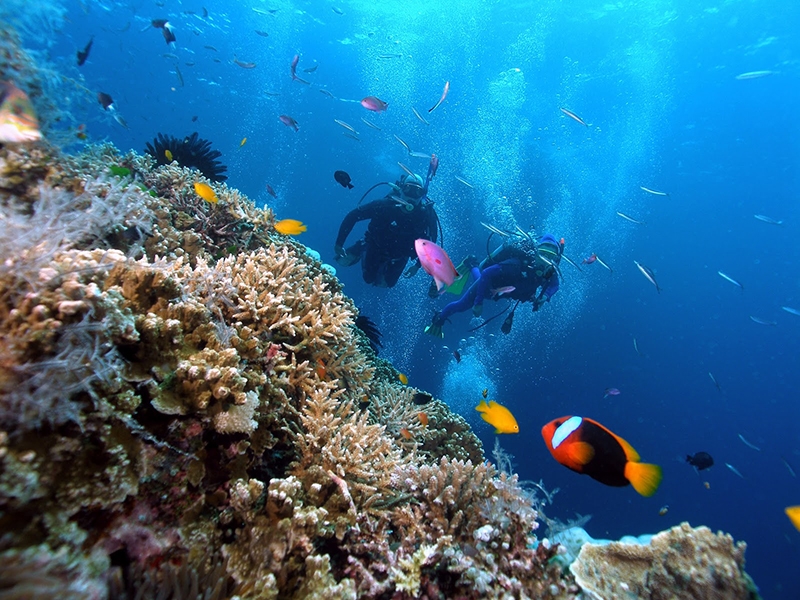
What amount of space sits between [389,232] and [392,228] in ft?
0.61

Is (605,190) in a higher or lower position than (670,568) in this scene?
higher

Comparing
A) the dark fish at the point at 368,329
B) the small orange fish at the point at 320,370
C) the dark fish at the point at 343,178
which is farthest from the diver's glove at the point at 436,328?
the small orange fish at the point at 320,370

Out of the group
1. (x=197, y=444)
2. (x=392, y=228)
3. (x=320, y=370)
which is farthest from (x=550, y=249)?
(x=197, y=444)

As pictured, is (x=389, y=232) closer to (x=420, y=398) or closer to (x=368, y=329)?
(x=368, y=329)

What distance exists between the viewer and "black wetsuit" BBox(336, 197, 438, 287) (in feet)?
37.7

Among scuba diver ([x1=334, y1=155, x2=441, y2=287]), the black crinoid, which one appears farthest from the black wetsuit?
the black crinoid

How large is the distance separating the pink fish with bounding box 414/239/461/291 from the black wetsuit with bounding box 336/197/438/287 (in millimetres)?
6754

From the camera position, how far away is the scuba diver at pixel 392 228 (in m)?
10.9

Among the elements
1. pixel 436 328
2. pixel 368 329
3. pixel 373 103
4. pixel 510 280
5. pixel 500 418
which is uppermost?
pixel 373 103

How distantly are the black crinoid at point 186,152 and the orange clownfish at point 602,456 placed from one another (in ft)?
22.7

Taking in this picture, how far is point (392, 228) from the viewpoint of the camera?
39.1 feet

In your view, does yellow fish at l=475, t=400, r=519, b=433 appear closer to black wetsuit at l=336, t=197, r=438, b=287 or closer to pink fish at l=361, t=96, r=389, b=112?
pink fish at l=361, t=96, r=389, b=112

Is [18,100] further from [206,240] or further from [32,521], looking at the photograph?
[32,521]

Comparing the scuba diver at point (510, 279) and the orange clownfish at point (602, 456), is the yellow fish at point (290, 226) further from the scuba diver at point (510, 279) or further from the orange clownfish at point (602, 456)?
the scuba diver at point (510, 279)
